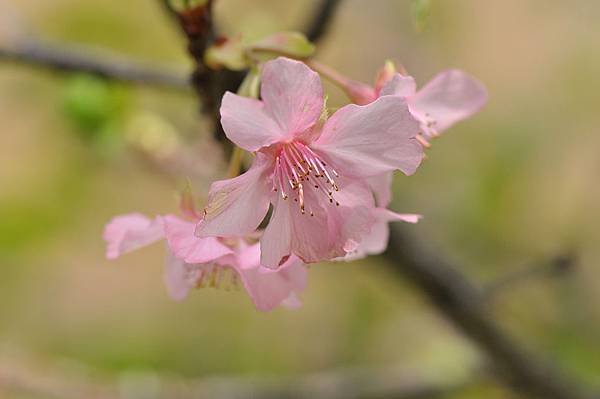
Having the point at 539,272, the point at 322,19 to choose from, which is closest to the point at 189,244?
the point at 322,19

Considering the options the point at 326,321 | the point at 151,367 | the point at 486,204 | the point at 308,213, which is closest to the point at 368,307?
the point at 326,321

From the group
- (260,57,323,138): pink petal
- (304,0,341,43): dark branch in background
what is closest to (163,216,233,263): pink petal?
(260,57,323,138): pink petal

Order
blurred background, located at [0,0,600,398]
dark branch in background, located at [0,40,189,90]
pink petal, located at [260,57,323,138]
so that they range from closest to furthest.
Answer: pink petal, located at [260,57,323,138]
dark branch in background, located at [0,40,189,90]
blurred background, located at [0,0,600,398]

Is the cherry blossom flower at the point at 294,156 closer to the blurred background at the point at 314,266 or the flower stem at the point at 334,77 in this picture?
the flower stem at the point at 334,77

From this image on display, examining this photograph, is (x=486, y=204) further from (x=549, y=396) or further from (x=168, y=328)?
(x=168, y=328)

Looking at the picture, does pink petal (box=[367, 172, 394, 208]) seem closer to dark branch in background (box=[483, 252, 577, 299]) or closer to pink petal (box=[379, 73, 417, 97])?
pink petal (box=[379, 73, 417, 97])

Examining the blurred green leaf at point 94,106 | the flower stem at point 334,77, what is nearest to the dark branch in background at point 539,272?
the flower stem at point 334,77
